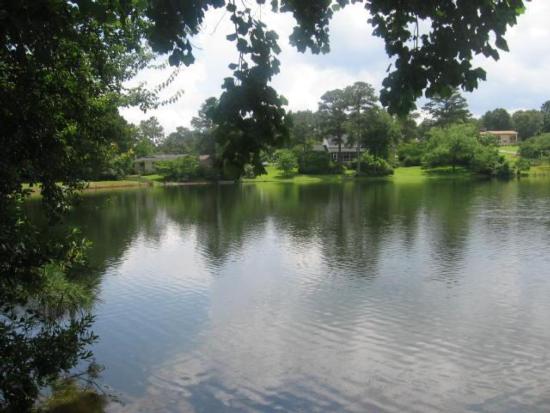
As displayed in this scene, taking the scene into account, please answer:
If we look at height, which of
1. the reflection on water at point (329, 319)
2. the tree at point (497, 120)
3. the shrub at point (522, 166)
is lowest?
the reflection on water at point (329, 319)

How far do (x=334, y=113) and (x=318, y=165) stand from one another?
10.6m

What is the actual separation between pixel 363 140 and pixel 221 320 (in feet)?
279

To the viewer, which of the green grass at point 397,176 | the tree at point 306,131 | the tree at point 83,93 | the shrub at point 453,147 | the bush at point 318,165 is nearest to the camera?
the tree at point 83,93

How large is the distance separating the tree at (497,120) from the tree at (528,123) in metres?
5.15

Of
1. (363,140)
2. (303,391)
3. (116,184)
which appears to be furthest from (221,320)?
(363,140)

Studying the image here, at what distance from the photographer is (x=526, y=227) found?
96.3 ft

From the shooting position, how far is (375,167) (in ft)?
307

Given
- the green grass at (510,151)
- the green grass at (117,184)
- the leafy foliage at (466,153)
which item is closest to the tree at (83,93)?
the green grass at (117,184)

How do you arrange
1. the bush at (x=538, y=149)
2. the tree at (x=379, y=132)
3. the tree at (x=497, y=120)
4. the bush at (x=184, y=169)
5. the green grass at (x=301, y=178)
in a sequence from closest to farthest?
the green grass at (x=301, y=178)
the bush at (x=184, y=169)
the tree at (x=379, y=132)
the bush at (x=538, y=149)
the tree at (x=497, y=120)

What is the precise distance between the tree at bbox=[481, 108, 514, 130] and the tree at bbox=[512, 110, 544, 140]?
5.15 metres

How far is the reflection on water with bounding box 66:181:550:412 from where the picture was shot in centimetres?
960

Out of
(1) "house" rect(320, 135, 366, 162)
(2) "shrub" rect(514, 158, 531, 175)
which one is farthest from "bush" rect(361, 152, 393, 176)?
(2) "shrub" rect(514, 158, 531, 175)

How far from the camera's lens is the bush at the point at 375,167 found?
93.2 metres

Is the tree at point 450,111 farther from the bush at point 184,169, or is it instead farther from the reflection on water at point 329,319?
the reflection on water at point 329,319
